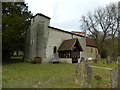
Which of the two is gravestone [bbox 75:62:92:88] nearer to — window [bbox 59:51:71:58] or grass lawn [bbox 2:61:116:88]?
grass lawn [bbox 2:61:116:88]

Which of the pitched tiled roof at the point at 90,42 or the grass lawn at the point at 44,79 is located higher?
the pitched tiled roof at the point at 90,42

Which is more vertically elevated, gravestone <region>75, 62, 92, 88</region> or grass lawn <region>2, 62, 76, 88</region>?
gravestone <region>75, 62, 92, 88</region>

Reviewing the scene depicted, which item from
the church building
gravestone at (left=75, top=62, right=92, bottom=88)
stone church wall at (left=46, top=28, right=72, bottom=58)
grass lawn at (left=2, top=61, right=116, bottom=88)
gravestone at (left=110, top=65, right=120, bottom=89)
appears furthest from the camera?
stone church wall at (left=46, top=28, right=72, bottom=58)

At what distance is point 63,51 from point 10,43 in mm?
10041

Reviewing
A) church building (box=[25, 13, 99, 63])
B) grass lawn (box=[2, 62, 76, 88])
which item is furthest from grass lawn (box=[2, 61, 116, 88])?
church building (box=[25, 13, 99, 63])

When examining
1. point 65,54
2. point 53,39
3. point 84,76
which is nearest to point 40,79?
point 84,76

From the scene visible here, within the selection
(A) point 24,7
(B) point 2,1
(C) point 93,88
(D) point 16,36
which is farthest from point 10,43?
(C) point 93,88

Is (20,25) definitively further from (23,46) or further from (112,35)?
(112,35)

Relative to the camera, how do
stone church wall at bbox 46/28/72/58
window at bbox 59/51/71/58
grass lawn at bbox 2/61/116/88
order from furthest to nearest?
stone church wall at bbox 46/28/72/58
window at bbox 59/51/71/58
grass lawn at bbox 2/61/116/88

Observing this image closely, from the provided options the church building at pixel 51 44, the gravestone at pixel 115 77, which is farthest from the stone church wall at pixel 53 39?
the gravestone at pixel 115 77

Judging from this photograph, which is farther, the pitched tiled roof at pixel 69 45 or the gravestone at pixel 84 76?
the pitched tiled roof at pixel 69 45

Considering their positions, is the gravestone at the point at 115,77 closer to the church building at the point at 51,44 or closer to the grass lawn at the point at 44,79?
the grass lawn at the point at 44,79

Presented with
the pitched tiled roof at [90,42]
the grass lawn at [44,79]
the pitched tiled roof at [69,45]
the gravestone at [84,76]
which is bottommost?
the grass lawn at [44,79]

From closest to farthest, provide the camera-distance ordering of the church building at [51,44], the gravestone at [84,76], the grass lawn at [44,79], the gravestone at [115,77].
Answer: the gravestone at [115,77], the gravestone at [84,76], the grass lawn at [44,79], the church building at [51,44]
